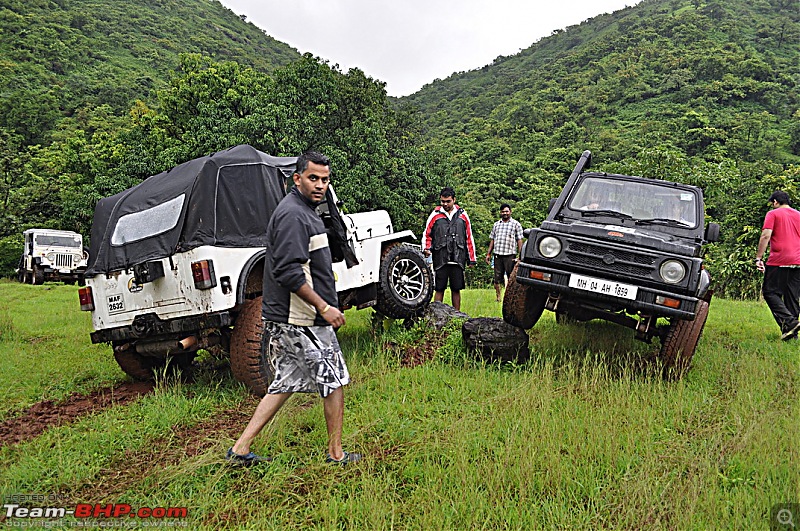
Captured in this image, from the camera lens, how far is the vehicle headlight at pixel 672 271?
4.88 metres

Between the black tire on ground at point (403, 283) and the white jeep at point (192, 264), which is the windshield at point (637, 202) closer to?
the black tire on ground at point (403, 283)

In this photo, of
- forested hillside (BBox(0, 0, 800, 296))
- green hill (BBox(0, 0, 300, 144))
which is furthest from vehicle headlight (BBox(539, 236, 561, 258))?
green hill (BBox(0, 0, 300, 144))

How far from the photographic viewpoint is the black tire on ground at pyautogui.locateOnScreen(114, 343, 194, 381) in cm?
586

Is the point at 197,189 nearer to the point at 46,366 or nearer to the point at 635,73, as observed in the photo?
the point at 46,366

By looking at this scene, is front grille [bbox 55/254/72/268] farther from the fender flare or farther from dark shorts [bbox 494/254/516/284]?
the fender flare

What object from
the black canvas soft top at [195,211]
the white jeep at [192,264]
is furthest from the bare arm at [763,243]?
the black canvas soft top at [195,211]

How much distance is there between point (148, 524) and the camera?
2930 millimetres

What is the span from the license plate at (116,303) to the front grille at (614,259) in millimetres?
4370

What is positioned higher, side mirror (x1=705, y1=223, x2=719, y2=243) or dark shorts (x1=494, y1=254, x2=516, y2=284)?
side mirror (x1=705, y1=223, x2=719, y2=243)

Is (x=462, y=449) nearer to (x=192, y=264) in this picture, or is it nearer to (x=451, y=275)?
(x=192, y=264)

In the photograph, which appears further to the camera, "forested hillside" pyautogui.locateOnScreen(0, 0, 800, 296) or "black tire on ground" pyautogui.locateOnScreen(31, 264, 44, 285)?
"forested hillside" pyautogui.locateOnScreen(0, 0, 800, 296)

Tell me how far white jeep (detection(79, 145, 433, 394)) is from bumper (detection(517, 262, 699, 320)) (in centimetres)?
172

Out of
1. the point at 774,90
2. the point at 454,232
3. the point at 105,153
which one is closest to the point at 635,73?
the point at 774,90

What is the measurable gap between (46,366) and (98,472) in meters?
4.14
